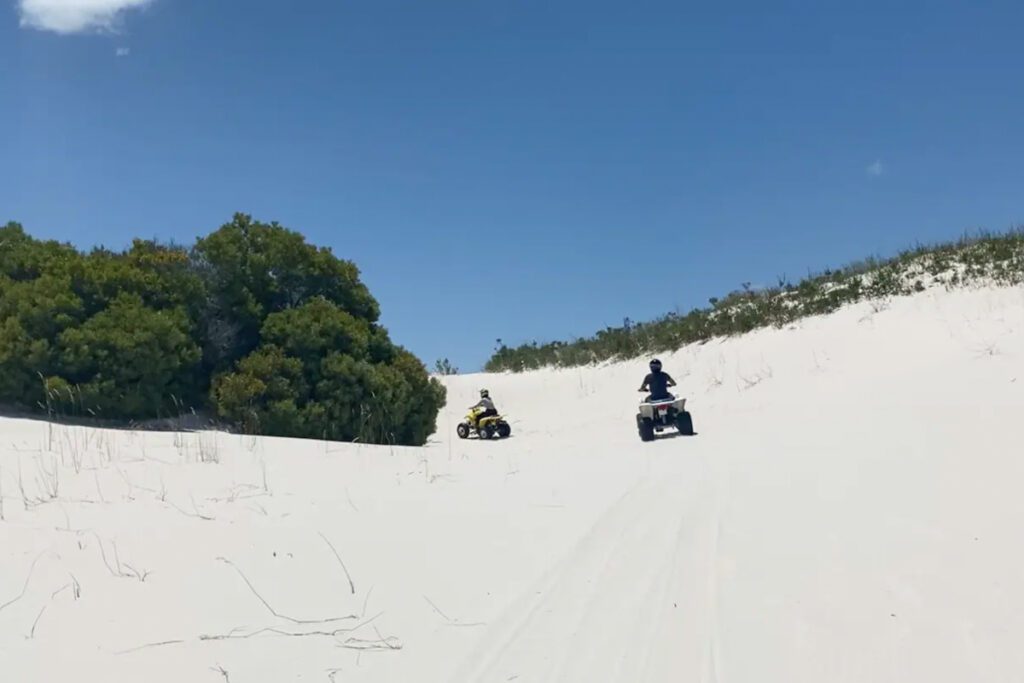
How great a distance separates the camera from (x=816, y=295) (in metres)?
20.7

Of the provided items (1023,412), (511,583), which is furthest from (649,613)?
(1023,412)

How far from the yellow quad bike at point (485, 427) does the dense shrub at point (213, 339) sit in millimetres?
2092

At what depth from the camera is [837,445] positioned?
8.39m

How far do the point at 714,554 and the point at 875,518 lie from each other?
1333 millimetres

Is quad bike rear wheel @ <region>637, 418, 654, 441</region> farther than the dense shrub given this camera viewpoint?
Yes

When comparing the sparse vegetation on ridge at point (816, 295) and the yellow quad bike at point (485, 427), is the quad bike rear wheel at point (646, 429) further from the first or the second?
the sparse vegetation on ridge at point (816, 295)

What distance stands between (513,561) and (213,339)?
27.6 feet

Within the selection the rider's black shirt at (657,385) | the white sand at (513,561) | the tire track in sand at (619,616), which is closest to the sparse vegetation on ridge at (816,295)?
the rider's black shirt at (657,385)

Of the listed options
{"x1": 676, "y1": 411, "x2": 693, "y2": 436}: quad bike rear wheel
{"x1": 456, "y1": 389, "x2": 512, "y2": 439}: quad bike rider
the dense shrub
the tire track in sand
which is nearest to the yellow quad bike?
{"x1": 456, "y1": 389, "x2": 512, "y2": 439}: quad bike rider

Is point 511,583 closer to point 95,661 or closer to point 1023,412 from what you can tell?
point 95,661

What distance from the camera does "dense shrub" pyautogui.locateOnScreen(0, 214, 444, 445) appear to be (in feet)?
31.1

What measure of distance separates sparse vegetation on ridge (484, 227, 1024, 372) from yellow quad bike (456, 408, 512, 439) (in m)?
7.94

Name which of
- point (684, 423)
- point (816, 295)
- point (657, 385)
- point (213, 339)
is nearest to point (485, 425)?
point (657, 385)

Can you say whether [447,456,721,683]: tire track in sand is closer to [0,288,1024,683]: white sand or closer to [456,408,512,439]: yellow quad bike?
[0,288,1024,683]: white sand
